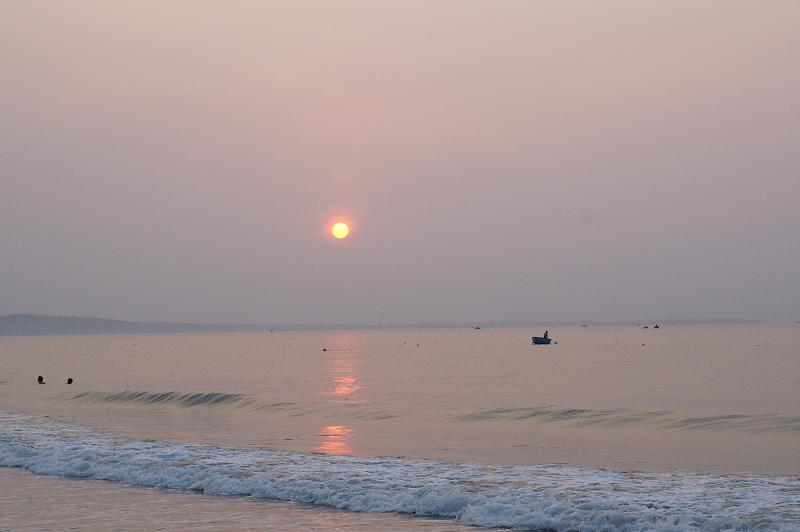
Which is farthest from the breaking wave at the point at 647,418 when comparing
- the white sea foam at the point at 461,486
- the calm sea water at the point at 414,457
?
the white sea foam at the point at 461,486

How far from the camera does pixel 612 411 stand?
47281mm

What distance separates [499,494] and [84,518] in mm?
10214

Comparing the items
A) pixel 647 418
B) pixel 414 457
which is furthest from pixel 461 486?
pixel 647 418

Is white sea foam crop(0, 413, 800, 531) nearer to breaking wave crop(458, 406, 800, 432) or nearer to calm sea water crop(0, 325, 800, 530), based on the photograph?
calm sea water crop(0, 325, 800, 530)

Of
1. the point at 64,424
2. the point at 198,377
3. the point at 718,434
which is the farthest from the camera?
the point at 198,377

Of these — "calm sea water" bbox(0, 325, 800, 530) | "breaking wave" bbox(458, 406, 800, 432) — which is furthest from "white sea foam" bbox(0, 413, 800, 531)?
"breaking wave" bbox(458, 406, 800, 432)

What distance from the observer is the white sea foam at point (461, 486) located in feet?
65.7

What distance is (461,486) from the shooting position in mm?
23734

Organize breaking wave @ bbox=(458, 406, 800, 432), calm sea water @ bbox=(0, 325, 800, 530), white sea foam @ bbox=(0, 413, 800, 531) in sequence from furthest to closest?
breaking wave @ bbox=(458, 406, 800, 432), calm sea water @ bbox=(0, 325, 800, 530), white sea foam @ bbox=(0, 413, 800, 531)

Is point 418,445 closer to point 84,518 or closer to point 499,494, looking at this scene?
point 499,494

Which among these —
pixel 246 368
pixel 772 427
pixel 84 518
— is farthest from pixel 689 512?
pixel 246 368

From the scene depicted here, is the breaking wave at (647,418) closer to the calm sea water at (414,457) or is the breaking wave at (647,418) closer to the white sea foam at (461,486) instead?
the calm sea water at (414,457)

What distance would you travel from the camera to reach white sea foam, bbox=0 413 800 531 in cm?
2003

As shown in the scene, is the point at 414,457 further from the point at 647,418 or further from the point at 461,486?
the point at 647,418
